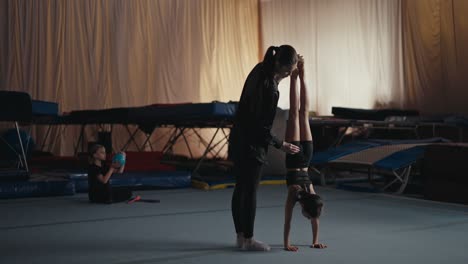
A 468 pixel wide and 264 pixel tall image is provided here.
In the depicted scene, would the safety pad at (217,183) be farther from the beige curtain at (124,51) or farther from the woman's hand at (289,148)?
the beige curtain at (124,51)

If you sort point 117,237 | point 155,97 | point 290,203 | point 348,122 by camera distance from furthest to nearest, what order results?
point 155,97 < point 348,122 < point 117,237 < point 290,203

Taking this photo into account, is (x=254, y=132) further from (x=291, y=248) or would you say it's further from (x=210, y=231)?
(x=210, y=231)

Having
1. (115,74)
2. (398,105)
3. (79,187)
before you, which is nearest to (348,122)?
(398,105)

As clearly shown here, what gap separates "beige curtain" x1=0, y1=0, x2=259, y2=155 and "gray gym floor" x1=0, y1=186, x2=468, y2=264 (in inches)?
185

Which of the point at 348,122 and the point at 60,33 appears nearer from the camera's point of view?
the point at 348,122

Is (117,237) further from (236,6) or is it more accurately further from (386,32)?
(236,6)

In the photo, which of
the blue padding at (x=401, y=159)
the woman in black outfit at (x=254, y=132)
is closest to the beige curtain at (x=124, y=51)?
the blue padding at (x=401, y=159)

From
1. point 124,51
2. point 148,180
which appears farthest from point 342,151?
point 124,51

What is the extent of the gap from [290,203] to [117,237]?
3.38ft

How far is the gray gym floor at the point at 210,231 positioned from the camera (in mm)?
2727

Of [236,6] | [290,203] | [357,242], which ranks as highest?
[236,6]

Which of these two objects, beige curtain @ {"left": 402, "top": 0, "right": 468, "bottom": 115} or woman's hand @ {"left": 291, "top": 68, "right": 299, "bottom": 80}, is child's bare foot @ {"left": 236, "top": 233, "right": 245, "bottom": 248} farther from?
beige curtain @ {"left": 402, "top": 0, "right": 468, "bottom": 115}

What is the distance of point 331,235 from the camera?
326cm

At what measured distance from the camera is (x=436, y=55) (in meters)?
7.64
